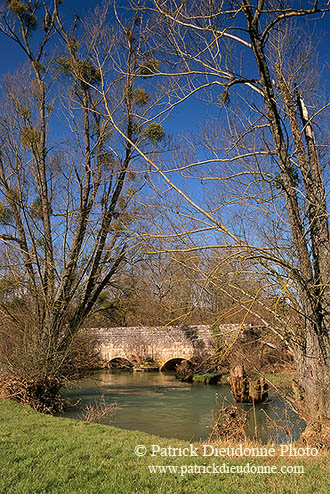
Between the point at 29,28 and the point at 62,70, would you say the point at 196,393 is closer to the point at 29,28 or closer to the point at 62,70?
the point at 62,70

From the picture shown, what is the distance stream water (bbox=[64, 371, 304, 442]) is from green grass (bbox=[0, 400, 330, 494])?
146 centimetres

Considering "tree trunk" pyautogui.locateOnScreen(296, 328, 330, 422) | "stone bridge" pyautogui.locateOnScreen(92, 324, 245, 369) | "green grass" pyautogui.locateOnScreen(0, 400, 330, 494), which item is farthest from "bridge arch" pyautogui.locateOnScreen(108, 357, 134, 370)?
"tree trunk" pyautogui.locateOnScreen(296, 328, 330, 422)

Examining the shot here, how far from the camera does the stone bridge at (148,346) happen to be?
21.7 meters

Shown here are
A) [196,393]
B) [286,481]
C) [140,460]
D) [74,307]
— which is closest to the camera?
[286,481]

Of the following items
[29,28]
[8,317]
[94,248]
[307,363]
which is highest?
[29,28]

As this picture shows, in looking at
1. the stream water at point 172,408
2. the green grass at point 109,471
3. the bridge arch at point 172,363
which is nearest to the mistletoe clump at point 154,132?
the stream water at point 172,408

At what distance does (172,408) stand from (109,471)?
801 centimetres

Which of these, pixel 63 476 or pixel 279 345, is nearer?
pixel 63 476

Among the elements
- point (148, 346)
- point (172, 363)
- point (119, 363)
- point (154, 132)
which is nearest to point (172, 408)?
point (154, 132)

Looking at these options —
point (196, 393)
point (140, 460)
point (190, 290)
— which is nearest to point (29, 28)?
point (190, 290)

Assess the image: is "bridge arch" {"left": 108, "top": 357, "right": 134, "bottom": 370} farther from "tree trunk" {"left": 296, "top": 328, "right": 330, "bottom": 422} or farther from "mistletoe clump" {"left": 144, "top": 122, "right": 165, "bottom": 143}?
"tree trunk" {"left": 296, "top": 328, "right": 330, "bottom": 422}

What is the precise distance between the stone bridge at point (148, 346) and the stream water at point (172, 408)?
6.37 feet

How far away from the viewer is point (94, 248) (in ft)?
32.1

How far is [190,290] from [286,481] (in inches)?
88.8
